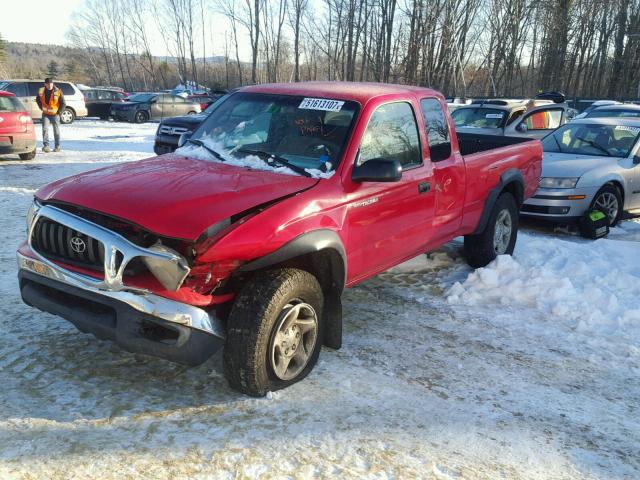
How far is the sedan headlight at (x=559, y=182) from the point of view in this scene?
8016 mm

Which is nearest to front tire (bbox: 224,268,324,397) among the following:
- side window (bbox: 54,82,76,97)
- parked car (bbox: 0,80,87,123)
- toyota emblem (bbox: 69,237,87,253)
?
toyota emblem (bbox: 69,237,87,253)

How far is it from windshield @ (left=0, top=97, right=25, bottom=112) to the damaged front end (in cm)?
1030

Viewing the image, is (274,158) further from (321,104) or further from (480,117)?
(480,117)

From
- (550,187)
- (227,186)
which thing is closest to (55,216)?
(227,186)

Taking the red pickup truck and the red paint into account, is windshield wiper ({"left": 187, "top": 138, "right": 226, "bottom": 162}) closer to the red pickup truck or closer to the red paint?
the red pickup truck

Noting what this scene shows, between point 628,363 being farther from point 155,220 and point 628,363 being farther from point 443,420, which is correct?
point 155,220

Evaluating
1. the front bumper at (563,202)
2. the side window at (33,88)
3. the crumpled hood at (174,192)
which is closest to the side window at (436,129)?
the crumpled hood at (174,192)

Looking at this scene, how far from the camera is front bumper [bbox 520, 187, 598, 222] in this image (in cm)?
796

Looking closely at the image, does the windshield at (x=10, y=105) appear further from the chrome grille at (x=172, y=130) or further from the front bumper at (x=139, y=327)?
the front bumper at (x=139, y=327)

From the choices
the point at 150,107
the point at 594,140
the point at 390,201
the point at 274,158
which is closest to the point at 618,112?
the point at 594,140

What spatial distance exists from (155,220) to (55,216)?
2.32ft

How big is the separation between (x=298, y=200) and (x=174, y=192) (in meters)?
0.74

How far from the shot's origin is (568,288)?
211 inches

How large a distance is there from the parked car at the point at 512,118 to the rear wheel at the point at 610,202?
11.7 ft
